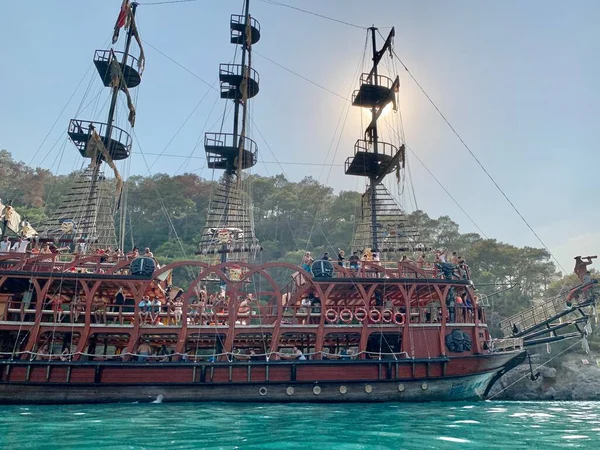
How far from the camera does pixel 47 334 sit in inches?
606

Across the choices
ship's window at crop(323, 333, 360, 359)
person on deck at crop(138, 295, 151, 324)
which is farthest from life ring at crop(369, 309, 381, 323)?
person on deck at crop(138, 295, 151, 324)

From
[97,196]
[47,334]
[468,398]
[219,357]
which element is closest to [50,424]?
[219,357]

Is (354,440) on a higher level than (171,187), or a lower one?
lower

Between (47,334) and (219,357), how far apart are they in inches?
260

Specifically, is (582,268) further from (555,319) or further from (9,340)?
(9,340)

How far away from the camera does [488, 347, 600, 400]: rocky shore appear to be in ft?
97.6

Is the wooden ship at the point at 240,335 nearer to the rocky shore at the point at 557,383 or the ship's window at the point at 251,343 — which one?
the ship's window at the point at 251,343

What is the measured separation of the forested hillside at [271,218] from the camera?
41094 millimetres

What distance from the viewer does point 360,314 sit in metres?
14.9

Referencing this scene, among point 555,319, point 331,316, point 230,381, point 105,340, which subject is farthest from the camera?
point 105,340

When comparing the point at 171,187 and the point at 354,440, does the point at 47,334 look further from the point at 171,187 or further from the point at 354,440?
the point at 171,187

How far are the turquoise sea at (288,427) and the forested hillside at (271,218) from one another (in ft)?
104

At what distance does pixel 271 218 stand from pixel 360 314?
4034 cm

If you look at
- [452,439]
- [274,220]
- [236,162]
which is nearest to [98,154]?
[236,162]
